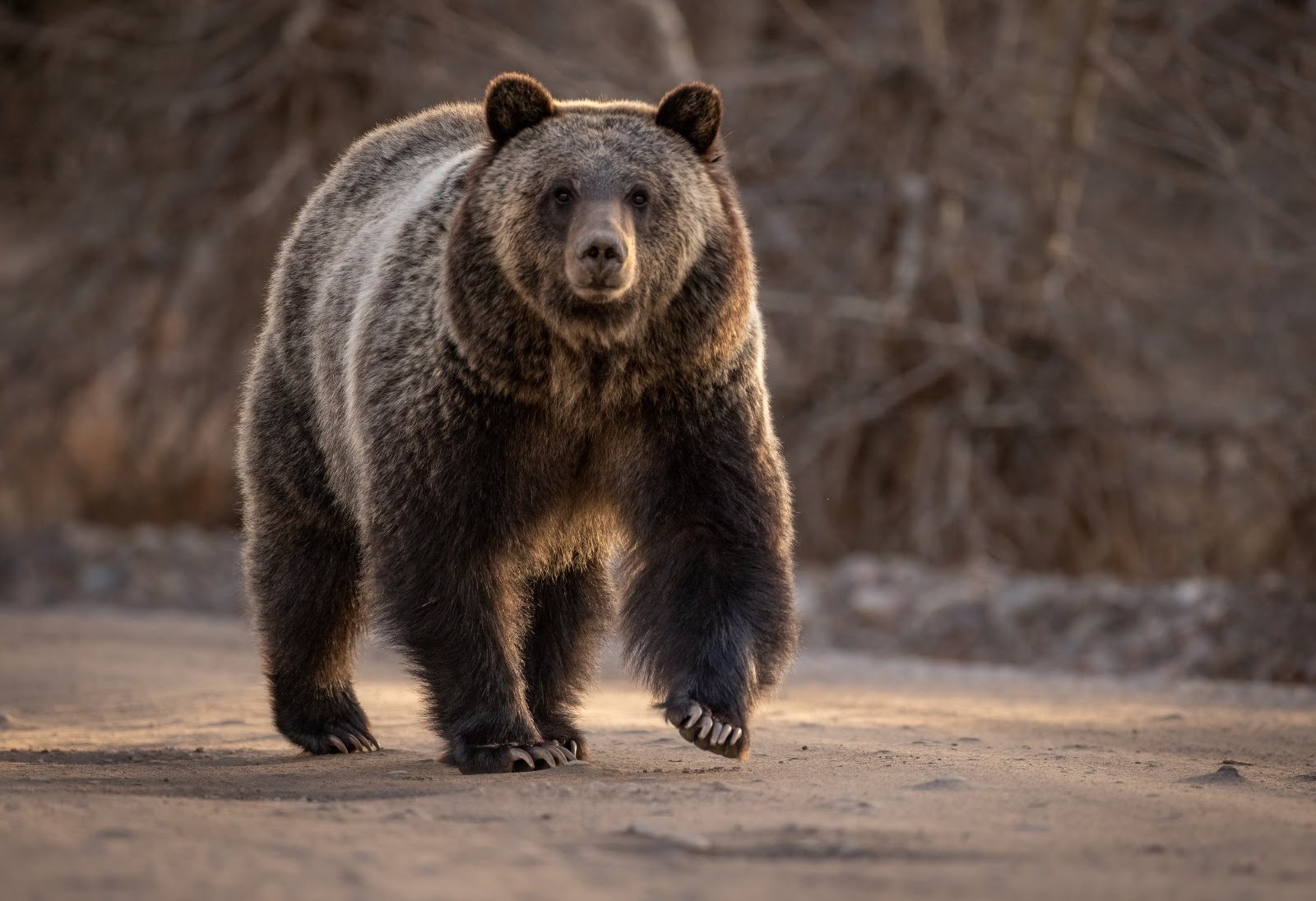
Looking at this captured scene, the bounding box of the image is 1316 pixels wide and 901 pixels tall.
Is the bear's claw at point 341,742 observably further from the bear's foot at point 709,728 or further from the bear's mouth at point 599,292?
the bear's mouth at point 599,292

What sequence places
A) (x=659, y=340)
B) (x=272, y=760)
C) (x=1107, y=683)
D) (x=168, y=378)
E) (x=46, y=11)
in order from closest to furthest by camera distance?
(x=659, y=340) → (x=272, y=760) → (x=1107, y=683) → (x=168, y=378) → (x=46, y=11)

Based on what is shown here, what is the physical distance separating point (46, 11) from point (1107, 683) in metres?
10.9

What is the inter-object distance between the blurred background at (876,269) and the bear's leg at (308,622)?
4228 millimetres

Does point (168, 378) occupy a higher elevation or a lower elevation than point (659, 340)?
higher

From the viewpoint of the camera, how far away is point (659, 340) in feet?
16.6

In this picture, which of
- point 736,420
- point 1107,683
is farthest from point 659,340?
point 1107,683

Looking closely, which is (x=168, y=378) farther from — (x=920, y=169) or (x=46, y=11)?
(x=920, y=169)

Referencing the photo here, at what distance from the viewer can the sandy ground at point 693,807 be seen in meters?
3.17

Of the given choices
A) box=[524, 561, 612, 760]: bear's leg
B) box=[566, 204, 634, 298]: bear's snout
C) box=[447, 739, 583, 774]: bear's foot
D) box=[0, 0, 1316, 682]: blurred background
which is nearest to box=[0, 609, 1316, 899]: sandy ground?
box=[447, 739, 583, 774]: bear's foot

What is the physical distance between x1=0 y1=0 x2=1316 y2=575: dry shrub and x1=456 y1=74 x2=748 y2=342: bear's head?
5673 millimetres

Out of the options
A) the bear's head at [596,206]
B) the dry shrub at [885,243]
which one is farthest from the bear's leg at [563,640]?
the dry shrub at [885,243]

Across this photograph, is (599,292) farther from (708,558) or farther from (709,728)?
(709,728)

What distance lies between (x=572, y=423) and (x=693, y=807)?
152 cm

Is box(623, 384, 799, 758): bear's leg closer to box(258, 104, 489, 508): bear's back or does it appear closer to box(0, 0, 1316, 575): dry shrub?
box(258, 104, 489, 508): bear's back
